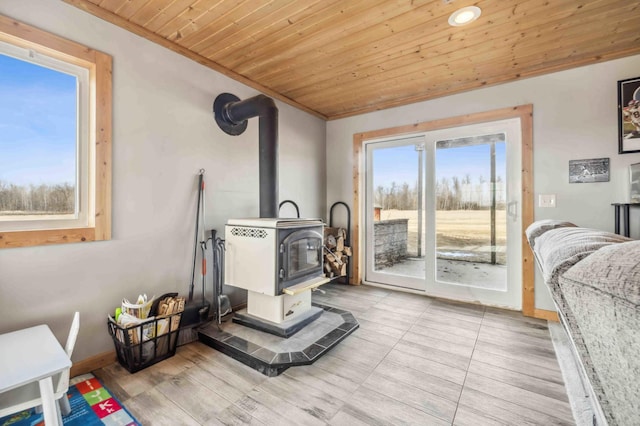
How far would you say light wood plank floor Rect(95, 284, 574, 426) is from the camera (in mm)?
1530

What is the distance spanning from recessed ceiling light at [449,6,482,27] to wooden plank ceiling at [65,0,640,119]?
36mm

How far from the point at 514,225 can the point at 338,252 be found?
2.13 meters

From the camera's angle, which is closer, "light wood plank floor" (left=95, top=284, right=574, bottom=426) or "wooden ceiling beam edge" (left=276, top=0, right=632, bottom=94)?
"light wood plank floor" (left=95, top=284, right=574, bottom=426)

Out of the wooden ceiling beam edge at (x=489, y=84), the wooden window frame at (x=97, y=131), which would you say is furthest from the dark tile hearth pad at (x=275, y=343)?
the wooden ceiling beam edge at (x=489, y=84)

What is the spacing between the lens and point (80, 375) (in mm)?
1895

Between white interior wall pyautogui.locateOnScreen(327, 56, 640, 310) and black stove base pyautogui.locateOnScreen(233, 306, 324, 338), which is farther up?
white interior wall pyautogui.locateOnScreen(327, 56, 640, 310)

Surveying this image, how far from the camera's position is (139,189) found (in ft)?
7.32

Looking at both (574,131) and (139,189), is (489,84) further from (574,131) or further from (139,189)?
(139,189)

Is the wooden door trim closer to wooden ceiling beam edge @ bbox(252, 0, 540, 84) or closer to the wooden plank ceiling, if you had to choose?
the wooden plank ceiling

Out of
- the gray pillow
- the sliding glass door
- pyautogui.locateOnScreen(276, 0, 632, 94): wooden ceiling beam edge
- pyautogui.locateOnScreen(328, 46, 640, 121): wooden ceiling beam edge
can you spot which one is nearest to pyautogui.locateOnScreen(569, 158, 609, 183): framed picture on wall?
the sliding glass door

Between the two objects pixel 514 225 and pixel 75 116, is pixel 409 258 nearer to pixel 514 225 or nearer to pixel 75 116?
pixel 514 225

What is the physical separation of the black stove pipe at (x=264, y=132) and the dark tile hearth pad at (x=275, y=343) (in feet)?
3.48

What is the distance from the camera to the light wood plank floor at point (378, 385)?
1.53m

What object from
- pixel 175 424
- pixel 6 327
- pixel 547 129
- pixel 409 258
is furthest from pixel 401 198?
pixel 6 327
